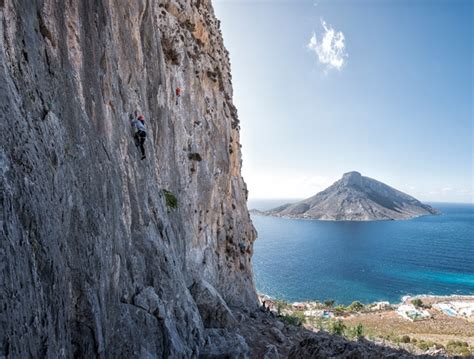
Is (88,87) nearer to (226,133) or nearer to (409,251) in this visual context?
(226,133)

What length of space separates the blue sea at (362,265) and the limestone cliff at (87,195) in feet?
214

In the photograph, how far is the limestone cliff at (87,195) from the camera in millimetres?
4949

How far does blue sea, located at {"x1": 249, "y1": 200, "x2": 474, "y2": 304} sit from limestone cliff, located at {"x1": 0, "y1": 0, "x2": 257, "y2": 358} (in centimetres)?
6530

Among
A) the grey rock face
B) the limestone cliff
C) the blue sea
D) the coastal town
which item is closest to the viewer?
the limestone cliff

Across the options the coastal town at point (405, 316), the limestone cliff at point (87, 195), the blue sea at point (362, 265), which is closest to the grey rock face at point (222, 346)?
the limestone cliff at point (87, 195)

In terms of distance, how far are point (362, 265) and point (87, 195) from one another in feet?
340

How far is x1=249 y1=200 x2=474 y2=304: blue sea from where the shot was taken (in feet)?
247

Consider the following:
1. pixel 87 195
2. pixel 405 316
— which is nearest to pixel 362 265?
pixel 405 316

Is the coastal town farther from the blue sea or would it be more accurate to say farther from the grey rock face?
the grey rock face

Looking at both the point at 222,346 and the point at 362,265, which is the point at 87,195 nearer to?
the point at 222,346

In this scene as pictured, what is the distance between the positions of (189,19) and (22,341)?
26.4 meters

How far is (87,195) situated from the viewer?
769 centimetres

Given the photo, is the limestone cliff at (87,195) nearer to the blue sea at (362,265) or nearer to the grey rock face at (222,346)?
the grey rock face at (222,346)

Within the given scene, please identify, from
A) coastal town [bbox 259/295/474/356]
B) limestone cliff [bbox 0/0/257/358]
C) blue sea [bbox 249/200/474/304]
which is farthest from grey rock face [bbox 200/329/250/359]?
blue sea [bbox 249/200/474/304]
